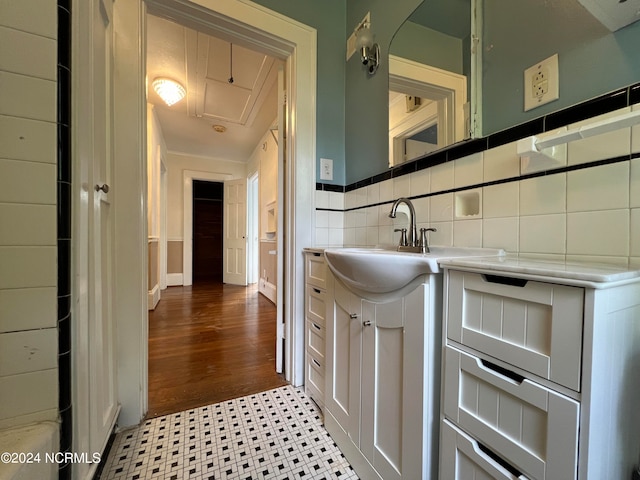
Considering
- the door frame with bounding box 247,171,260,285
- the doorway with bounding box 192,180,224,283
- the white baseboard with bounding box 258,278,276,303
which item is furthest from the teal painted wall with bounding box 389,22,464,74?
the doorway with bounding box 192,180,224,283

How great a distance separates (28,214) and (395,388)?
107 centimetres

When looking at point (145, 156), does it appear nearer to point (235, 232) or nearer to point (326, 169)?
point (326, 169)

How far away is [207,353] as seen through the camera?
1.90 m

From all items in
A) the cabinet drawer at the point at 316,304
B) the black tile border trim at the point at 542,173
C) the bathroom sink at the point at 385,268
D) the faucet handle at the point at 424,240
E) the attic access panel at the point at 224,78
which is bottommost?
the cabinet drawer at the point at 316,304

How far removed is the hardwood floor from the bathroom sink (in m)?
1.06

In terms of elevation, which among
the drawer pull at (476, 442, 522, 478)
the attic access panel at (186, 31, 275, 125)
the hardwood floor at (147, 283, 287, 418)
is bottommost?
the hardwood floor at (147, 283, 287, 418)

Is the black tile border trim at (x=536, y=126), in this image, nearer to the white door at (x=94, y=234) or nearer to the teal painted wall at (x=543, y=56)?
the teal painted wall at (x=543, y=56)

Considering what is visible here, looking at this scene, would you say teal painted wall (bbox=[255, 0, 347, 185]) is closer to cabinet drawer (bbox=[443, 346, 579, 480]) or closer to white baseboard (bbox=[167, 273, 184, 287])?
cabinet drawer (bbox=[443, 346, 579, 480])

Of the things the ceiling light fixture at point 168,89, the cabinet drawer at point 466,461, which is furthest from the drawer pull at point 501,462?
the ceiling light fixture at point 168,89

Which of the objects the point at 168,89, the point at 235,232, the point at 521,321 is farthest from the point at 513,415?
the point at 235,232

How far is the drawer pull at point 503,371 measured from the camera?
1.58 ft

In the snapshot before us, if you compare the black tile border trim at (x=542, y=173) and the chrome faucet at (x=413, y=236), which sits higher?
the black tile border trim at (x=542, y=173)

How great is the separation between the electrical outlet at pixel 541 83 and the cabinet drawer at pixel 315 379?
133 cm

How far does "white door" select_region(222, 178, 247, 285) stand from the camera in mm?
4613
